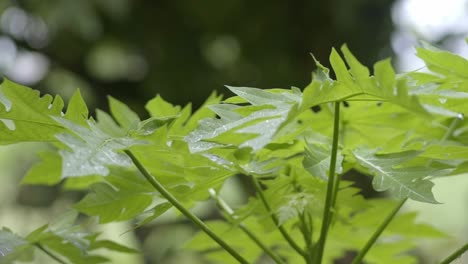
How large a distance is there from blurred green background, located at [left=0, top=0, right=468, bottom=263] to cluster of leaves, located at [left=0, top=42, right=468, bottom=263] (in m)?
1.79

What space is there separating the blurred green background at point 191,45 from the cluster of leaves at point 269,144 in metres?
1.79

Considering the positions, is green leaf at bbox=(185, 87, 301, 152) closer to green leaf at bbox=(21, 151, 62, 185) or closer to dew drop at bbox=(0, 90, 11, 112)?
dew drop at bbox=(0, 90, 11, 112)

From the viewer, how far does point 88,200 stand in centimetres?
53

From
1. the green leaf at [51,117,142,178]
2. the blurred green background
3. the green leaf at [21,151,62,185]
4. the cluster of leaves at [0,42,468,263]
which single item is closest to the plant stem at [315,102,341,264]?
the cluster of leaves at [0,42,468,263]

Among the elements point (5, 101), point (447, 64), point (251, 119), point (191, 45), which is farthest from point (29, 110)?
point (191, 45)

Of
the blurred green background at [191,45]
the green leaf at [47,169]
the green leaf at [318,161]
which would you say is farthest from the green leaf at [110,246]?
the blurred green background at [191,45]

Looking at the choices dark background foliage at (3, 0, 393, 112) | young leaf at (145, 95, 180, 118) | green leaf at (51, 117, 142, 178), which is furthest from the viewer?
dark background foliage at (3, 0, 393, 112)

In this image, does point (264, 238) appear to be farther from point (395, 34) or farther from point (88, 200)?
point (395, 34)

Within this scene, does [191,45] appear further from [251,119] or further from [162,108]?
[251,119]

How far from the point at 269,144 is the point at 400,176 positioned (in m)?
0.09

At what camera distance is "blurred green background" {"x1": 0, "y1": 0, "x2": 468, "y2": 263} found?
8.04ft

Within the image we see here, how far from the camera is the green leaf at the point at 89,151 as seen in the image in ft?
1.26

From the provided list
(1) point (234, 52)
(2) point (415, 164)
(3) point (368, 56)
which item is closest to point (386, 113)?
(2) point (415, 164)

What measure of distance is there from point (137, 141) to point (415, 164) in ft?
0.67
